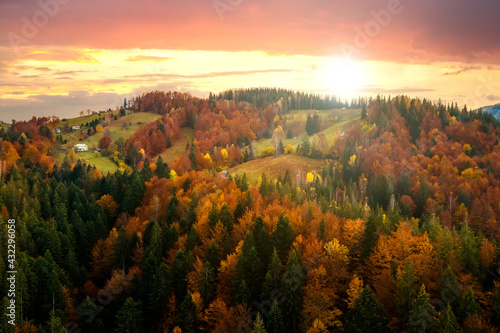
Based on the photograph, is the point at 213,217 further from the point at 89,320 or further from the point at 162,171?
the point at 162,171

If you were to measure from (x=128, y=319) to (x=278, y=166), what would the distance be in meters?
119

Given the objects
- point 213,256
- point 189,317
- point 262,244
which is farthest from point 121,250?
point 262,244

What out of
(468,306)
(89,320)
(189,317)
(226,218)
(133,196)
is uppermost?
(226,218)

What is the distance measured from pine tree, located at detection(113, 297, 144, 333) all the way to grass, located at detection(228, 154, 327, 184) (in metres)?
101

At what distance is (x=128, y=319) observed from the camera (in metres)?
56.8

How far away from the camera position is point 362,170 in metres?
166

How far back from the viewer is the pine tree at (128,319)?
56812 mm

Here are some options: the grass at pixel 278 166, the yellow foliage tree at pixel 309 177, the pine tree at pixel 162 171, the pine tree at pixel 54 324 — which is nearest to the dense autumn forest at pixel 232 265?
the pine tree at pixel 54 324

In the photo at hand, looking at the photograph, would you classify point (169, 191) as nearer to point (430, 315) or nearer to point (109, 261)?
point (109, 261)

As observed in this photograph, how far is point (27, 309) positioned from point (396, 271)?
194ft

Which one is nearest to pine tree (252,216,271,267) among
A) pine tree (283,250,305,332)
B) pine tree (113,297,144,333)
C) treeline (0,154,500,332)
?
treeline (0,154,500,332)

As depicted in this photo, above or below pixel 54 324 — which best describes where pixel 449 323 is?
above

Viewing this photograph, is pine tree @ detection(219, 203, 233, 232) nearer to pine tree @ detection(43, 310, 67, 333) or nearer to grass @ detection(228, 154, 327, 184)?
pine tree @ detection(43, 310, 67, 333)

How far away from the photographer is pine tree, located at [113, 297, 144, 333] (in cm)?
5681
